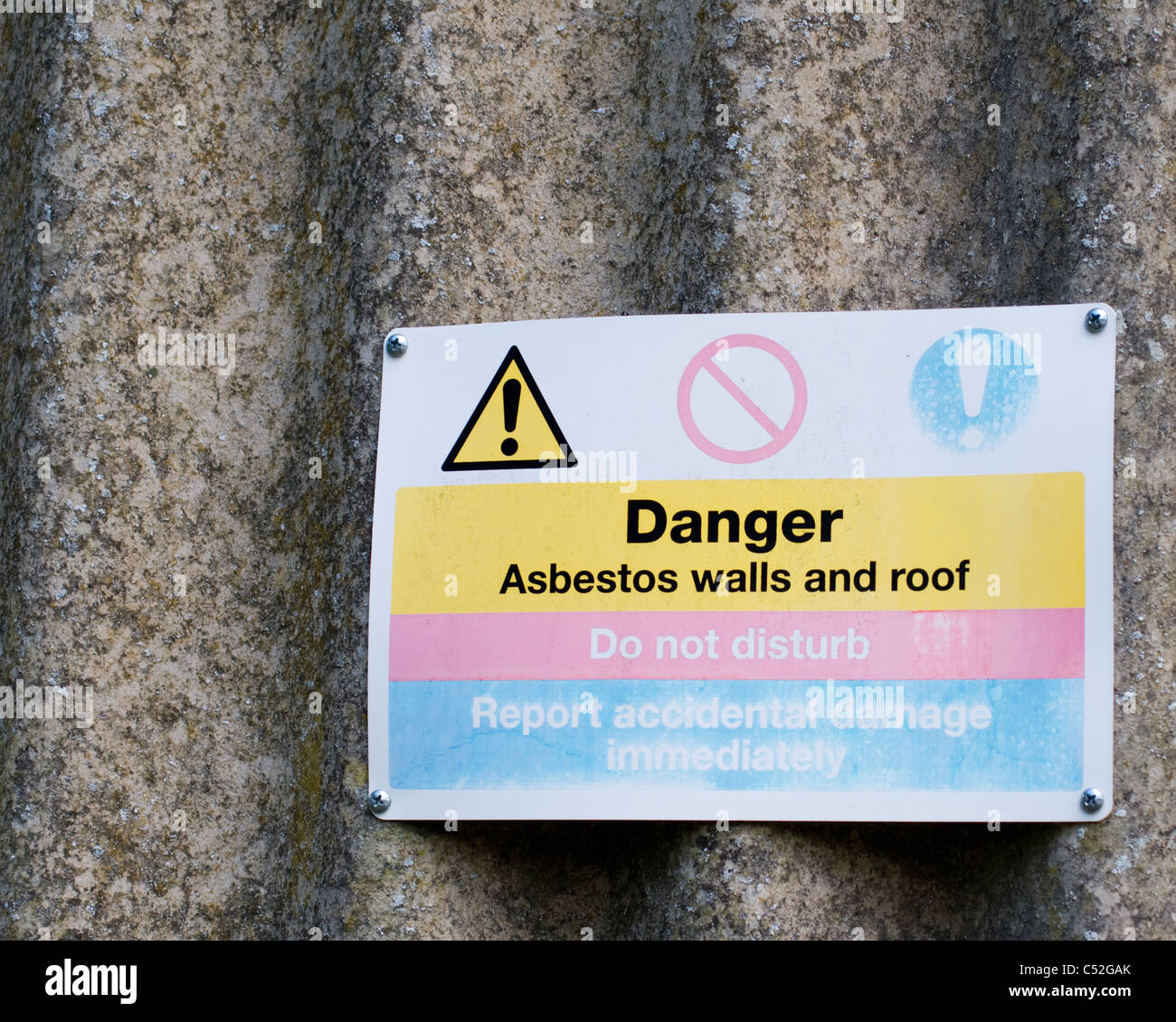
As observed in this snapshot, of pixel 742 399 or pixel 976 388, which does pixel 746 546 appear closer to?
pixel 742 399

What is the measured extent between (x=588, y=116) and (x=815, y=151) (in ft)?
0.89

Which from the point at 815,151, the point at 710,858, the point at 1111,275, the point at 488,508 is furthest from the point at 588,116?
the point at 710,858

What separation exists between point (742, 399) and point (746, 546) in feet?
0.51

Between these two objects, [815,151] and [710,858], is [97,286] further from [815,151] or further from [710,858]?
[710,858]

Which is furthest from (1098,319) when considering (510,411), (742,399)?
(510,411)

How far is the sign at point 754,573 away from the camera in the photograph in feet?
3.62

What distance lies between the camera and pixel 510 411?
120cm

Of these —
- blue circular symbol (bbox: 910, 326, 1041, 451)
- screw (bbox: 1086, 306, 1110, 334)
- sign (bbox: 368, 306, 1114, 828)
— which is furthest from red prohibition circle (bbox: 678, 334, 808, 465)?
screw (bbox: 1086, 306, 1110, 334)

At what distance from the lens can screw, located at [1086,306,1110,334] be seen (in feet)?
3.67

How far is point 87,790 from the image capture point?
1.26m

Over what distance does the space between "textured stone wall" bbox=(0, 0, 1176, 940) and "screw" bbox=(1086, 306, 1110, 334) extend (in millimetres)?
26

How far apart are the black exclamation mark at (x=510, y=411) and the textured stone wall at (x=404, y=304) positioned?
0.11 meters

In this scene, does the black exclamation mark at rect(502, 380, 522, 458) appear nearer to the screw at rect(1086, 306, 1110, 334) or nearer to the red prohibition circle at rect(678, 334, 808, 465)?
the red prohibition circle at rect(678, 334, 808, 465)

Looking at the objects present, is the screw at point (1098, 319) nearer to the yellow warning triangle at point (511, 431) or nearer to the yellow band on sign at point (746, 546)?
the yellow band on sign at point (746, 546)
